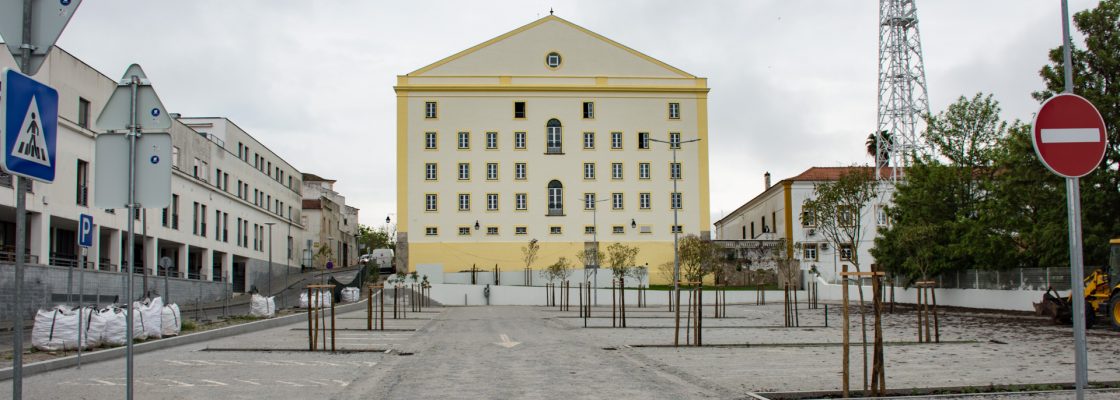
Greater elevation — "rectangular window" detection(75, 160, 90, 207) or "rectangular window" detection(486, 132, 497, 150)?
"rectangular window" detection(486, 132, 497, 150)

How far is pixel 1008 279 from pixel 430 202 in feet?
158

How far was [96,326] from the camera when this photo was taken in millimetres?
17250

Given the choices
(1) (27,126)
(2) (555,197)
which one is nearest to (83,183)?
(1) (27,126)

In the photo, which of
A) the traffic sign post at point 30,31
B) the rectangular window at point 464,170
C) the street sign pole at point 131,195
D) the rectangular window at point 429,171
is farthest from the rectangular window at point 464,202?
the traffic sign post at point 30,31

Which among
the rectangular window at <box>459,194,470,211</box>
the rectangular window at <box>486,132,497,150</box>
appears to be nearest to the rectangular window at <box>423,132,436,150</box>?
the rectangular window at <box>486,132,497,150</box>

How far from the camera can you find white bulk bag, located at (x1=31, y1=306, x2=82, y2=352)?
16.0m

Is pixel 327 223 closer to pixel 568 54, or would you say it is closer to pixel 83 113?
pixel 568 54

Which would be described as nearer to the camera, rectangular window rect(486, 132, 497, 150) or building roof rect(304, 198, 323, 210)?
rectangular window rect(486, 132, 497, 150)

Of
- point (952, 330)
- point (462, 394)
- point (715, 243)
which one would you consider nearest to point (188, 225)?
point (715, 243)

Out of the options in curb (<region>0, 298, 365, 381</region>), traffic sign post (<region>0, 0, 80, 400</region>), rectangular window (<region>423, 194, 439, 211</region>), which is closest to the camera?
traffic sign post (<region>0, 0, 80, 400</region>)

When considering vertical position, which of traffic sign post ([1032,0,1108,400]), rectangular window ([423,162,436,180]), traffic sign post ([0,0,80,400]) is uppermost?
rectangular window ([423,162,436,180])

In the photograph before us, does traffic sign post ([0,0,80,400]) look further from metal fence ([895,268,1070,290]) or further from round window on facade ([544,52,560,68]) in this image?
round window on facade ([544,52,560,68])

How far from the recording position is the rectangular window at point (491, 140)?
7794 centimetres

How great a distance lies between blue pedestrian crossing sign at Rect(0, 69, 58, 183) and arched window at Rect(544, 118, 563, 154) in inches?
2895
